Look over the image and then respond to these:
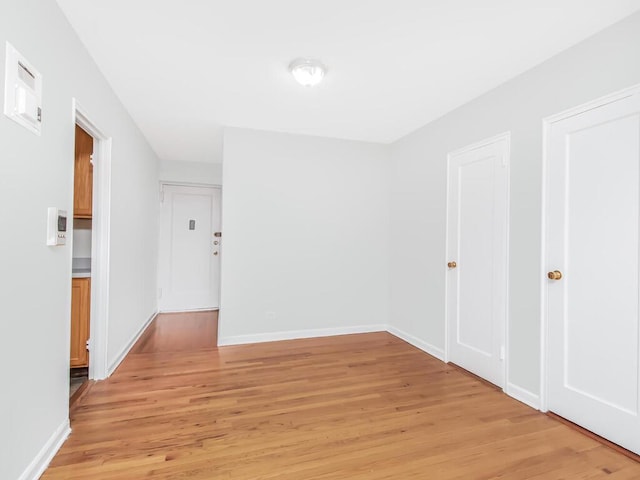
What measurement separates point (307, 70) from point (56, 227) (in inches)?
71.2

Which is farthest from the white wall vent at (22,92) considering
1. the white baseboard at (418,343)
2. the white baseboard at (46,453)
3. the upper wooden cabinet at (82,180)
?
the white baseboard at (418,343)

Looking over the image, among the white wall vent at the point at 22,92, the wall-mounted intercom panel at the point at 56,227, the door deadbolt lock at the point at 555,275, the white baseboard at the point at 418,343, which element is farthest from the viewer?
the white baseboard at the point at 418,343

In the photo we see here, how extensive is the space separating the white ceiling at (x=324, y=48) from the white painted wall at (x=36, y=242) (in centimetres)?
29

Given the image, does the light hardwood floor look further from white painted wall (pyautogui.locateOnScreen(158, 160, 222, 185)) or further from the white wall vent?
white painted wall (pyautogui.locateOnScreen(158, 160, 222, 185))

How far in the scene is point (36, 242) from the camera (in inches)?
59.2

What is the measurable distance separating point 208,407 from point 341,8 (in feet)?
8.58

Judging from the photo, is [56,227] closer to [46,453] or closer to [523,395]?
[46,453]

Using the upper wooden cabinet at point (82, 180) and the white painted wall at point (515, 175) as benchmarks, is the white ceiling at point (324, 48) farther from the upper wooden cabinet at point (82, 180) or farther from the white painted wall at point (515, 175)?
the upper wooden cabinet at point (82, 180)

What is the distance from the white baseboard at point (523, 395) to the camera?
7.38 feet

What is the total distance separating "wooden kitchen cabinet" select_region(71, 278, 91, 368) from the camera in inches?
103

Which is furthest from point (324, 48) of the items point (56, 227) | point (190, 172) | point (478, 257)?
point (190, 172)

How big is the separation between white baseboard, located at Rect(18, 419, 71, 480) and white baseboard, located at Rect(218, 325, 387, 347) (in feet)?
5.58

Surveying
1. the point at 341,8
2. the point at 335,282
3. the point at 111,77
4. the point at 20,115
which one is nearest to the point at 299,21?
the point at 341,8

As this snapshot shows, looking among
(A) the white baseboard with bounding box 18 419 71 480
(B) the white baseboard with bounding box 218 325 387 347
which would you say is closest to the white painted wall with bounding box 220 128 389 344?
(B) the white baseboard with bounding box 218 325 387 347
